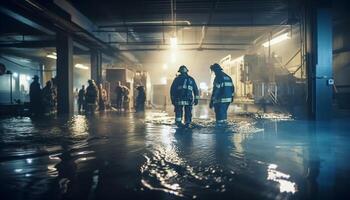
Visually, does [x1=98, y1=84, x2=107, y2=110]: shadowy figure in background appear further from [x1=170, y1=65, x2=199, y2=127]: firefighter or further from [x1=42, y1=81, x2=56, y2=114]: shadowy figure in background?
[x1=170, y1=65, x2=199, y2=127]: firefighter

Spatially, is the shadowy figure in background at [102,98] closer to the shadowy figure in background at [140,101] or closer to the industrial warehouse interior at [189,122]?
the industrial warehouse interior at [189,122]

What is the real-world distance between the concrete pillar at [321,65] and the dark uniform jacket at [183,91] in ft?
16.2

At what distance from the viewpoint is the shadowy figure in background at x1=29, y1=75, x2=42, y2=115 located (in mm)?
16422

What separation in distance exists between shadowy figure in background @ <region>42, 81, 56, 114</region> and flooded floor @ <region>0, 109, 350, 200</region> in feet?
31.4

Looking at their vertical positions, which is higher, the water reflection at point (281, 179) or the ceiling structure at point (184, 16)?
the ceiling structure at point (184, 16)

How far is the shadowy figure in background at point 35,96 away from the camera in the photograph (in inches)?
647

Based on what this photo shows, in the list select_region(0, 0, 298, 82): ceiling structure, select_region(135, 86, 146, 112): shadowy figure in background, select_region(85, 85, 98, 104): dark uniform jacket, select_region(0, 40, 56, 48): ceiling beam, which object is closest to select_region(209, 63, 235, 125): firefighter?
select_region(0, 0, 298, 82): ceiling structure

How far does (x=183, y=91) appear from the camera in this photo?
10.7m

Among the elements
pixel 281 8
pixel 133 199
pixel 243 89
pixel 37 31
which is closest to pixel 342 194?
pixel 133 199

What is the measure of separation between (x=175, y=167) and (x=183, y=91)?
6.08m

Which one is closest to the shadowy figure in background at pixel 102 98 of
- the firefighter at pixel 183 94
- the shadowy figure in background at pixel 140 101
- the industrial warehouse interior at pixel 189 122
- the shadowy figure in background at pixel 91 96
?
the industrial warehouse interior at pixel 189 122

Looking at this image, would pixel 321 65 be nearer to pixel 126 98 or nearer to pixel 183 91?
pixel 183 91

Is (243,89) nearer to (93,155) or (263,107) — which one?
(263,107)

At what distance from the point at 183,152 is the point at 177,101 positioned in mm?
4866
